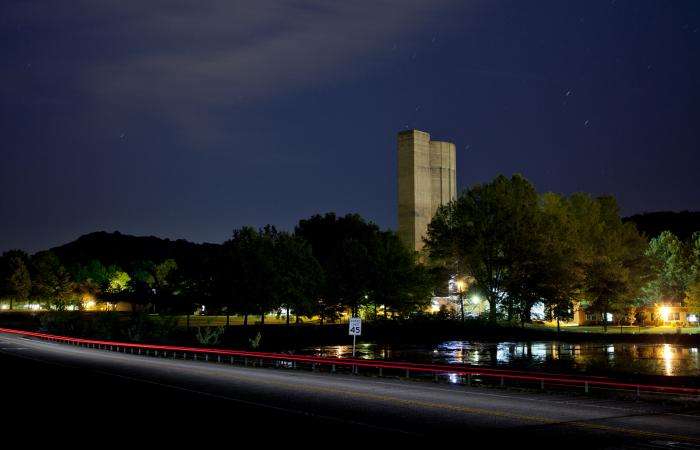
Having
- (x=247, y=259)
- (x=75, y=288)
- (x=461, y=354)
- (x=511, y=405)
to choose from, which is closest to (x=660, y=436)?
(x=511, y=405)

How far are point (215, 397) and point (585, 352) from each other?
41.6m

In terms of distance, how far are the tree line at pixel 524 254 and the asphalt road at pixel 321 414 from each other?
4819 centimetres

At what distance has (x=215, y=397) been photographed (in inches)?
873

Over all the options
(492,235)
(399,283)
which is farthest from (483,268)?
(399,283)

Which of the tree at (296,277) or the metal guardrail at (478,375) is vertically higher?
the tree at (296,277)

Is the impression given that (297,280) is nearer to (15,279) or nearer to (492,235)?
(492,235)

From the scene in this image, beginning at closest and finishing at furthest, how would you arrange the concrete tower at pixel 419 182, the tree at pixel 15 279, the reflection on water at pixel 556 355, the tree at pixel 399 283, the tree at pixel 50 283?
the reflection on water at pixel 556 355, the tree at pixel 399 283, the concrete tower at pixel 419 182, the tree at pixel 15 279, the tree at pixel 50 283

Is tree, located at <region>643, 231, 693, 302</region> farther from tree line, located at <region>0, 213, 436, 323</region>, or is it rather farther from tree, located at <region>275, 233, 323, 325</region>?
tree, located at <region>275, 233, 323, 325</region>

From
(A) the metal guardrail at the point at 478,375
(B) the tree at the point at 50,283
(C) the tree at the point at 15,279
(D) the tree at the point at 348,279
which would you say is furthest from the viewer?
(B) the tree at the point at 50,283

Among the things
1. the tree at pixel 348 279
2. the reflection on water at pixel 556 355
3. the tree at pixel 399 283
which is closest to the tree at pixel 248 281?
the tree at pixel 348 279

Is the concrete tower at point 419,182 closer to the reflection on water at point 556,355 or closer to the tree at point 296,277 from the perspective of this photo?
the tree at point 296,277

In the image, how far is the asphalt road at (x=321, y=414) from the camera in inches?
579

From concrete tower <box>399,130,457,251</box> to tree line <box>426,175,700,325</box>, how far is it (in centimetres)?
4550

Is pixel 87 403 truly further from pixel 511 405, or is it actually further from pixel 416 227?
pixel 416 227
